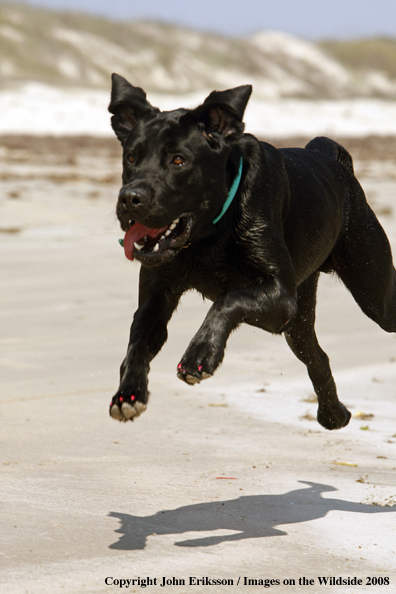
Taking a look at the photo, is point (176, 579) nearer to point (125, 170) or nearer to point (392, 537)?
point (392, 537)

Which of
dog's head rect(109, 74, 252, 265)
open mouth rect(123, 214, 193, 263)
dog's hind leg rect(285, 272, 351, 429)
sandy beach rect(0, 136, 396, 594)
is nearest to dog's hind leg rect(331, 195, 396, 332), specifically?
dog's hind leg rect(285, 272, 351, 429)

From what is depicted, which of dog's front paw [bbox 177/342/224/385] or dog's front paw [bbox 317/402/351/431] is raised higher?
dog's front paw [bbox 177/342/224/385]

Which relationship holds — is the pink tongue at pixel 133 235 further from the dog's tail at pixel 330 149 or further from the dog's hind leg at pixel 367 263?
the dog's tail at pixel 330 149

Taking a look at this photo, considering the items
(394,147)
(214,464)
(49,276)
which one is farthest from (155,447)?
(394,147)

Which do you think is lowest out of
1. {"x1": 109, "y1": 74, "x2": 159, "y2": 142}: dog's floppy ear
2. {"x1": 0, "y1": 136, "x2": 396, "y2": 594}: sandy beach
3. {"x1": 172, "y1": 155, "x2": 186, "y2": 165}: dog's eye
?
{"x1": 0, "y1": 136, "x2": 396, "y2": 594}: sandy beach

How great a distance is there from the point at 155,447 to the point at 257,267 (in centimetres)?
163

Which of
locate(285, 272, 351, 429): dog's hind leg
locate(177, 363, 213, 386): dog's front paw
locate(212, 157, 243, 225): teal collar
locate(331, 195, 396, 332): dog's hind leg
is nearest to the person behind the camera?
locate(177, 363, 213, 386): dog's front paw

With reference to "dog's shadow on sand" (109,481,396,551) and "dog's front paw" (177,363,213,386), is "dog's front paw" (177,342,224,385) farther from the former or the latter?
"dog's shadow on sand" (109,481,396,551)

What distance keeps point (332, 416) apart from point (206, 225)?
1849mm

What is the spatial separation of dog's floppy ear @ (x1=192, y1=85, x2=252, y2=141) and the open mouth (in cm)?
41

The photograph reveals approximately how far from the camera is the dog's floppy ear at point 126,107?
4020 millimetres

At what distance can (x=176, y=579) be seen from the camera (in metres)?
3.27

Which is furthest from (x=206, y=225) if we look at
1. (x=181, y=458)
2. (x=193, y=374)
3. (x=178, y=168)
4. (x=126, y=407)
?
(x=181, y=458)

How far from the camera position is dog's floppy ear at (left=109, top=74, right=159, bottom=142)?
13.2 feet
